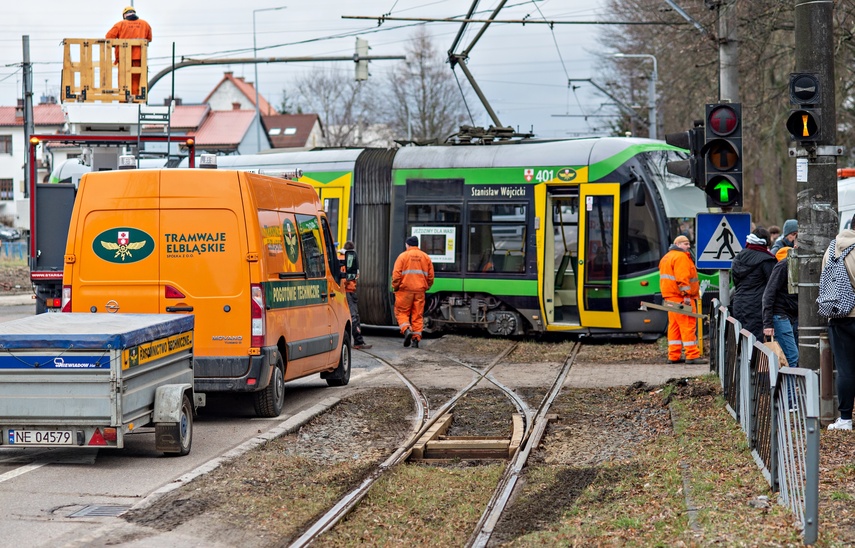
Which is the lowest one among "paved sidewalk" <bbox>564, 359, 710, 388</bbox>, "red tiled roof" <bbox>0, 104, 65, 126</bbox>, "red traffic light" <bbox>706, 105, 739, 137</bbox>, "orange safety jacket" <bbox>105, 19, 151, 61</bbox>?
"paved sidewalk" <bbox>564, 359, 710, 388</bbox>

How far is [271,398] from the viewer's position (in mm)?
11664

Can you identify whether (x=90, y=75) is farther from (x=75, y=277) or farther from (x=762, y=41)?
(x=762, y=41)

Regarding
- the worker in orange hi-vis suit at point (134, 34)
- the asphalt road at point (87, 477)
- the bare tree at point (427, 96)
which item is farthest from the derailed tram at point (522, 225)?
the bare tree at point (427, 96)

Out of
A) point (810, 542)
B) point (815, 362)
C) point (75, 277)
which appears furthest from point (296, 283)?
point (810, 542)

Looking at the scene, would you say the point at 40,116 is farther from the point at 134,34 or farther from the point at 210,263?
the point at 210,263

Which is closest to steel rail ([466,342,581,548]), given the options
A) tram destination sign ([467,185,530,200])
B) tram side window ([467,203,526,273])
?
tram side window ([467,203,526,273])

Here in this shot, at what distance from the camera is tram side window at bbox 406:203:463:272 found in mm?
20562

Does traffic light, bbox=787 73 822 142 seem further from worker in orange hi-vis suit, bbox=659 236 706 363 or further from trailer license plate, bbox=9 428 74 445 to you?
worker in orange hi-vis suit, bbox=659 236 706 363

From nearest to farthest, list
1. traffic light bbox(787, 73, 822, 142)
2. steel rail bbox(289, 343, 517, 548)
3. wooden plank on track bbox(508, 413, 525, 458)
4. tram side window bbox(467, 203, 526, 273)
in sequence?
steel rail bbox(289, 343, 517, 548)
traffic light bbox(787, 73, 822, 142)
wooden plank on track bbox(508, 413, 525, 458)
tram side window bbox(467, 203, 526, 273)

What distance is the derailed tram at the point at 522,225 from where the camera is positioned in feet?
62.3

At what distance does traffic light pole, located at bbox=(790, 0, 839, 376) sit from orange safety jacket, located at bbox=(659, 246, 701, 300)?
6.35m

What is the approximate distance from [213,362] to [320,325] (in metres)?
2.35

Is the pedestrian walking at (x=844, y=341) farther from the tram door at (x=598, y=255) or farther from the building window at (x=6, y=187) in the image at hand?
the building window at (x=6, y=187)

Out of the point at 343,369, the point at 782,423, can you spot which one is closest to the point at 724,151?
the point at 343,369
